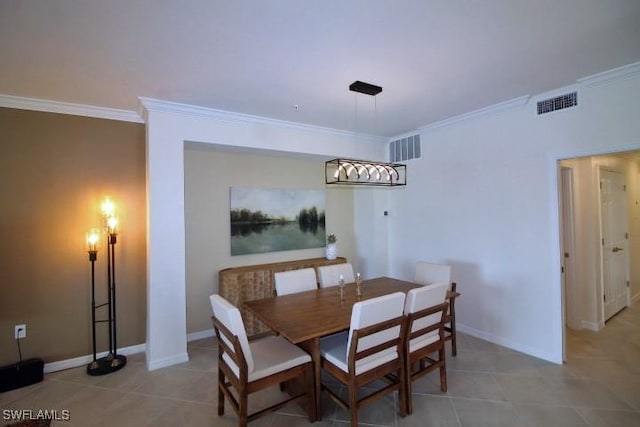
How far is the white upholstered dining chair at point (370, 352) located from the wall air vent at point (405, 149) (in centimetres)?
285

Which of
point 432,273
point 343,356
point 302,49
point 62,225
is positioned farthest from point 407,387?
point 62,225

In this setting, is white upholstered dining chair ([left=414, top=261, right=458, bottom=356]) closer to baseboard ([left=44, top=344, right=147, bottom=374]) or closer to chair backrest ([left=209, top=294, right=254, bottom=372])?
chair backrest ([left=209, top=294, right=254, bottom=372])

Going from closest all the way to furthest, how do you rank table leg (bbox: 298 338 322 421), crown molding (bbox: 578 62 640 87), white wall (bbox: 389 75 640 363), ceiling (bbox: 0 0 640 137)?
ceiling (bbox: 0 0 640 137) < table leg (bbox: 298 338 322 421) < crown molding (bbox: 578 62 640 87) < white wall (bbox: 389 75 640 363)

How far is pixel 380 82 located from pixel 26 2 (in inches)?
94.8

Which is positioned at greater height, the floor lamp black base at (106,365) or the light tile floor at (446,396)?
the floor lamp black base at (106,365)

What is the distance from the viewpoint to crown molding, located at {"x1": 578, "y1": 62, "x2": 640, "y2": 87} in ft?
8.11

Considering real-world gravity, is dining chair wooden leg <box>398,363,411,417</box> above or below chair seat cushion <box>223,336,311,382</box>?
below

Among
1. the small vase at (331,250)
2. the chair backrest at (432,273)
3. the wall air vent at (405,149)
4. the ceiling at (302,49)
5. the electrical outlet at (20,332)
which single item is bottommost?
the electrical outlet at (20,332)

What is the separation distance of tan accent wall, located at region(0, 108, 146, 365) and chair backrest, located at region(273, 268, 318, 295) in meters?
1.65

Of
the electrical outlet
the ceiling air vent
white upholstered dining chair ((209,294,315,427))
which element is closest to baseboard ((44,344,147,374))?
the electrical outlet

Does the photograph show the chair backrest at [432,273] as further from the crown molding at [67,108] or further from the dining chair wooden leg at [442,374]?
the crown molding at [67,108]

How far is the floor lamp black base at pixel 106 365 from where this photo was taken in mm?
2883

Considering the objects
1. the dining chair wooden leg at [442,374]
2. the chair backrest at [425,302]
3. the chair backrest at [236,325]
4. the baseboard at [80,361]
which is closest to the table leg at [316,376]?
the chair backrest at [236,325]

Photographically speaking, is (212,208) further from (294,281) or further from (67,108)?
(67,108)
